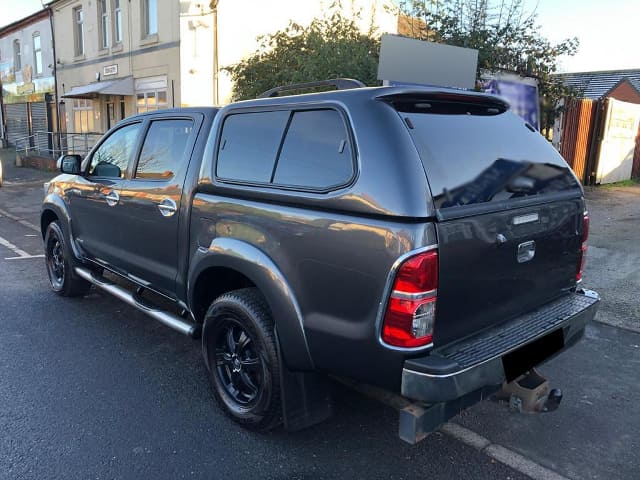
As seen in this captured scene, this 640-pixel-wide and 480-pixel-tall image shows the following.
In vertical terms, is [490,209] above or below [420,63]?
below

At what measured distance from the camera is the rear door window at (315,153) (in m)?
2.62

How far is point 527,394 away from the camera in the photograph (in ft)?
9.37

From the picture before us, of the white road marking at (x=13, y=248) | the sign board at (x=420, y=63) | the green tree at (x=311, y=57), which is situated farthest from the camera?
the green tree at (x=311, y=57)

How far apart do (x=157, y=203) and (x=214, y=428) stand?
1.57m

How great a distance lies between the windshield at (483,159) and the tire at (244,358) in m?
1.19

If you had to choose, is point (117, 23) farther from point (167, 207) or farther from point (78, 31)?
point (167, 207)

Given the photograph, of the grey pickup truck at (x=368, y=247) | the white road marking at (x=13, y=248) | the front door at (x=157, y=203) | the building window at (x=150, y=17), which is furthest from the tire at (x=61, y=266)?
the building window at (x=150, y=17)

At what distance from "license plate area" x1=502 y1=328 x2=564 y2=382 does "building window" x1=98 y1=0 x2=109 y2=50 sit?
1936 cm

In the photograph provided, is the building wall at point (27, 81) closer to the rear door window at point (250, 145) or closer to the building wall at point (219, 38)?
the building wall at point (219, 38)

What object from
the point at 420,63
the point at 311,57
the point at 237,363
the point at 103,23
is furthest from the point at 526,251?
the point at 103,23

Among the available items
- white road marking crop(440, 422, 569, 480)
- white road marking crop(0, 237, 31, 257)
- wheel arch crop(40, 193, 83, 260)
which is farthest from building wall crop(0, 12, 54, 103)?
white road marking crop(440, 422, 569, 480)

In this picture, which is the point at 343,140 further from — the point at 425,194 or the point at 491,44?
the point at 491,44

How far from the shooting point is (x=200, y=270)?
330 centimetres

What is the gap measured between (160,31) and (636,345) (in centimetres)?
1468
